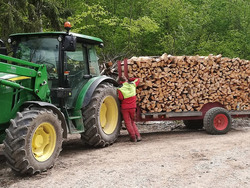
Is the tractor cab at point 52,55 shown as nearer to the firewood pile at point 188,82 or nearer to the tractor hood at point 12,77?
the tractor hood at point 12,77

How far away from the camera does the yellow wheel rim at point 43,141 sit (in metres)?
5.05

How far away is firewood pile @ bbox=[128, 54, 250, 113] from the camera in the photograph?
8.04 meters

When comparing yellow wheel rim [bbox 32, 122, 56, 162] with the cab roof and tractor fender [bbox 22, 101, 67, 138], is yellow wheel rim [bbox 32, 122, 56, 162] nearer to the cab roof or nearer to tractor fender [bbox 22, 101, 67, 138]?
tractor fender [bbox 22, 101, 67, 138]

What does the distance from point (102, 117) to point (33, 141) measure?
247cm

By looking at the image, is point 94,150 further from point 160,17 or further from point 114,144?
point 160,17

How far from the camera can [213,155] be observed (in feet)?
19.3

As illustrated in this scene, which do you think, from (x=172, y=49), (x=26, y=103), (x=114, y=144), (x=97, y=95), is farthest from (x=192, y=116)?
(x=172, y=49)

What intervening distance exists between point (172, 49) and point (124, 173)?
13.7 m

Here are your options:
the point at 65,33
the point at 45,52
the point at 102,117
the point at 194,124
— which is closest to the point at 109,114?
the point at 102,117

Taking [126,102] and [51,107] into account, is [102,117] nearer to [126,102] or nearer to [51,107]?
[126,102]

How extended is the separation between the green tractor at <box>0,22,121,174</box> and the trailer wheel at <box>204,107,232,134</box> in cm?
248

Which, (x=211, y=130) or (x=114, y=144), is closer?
(x=114, y=144)

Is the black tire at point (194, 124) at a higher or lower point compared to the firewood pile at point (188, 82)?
lower

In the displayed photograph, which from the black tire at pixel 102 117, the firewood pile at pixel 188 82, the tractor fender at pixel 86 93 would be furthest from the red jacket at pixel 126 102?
the tractor fender at pixel 86 93
